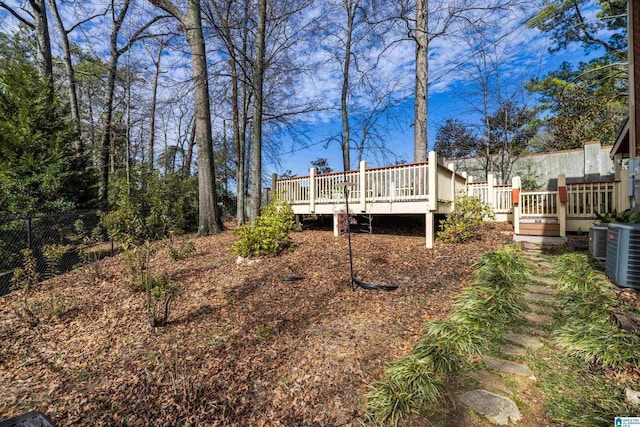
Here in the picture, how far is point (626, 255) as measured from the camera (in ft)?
9.59

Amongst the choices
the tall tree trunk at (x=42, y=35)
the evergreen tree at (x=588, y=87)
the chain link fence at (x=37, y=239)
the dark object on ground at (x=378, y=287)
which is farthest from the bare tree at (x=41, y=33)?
the evergreen tree at (x=588, y=87)

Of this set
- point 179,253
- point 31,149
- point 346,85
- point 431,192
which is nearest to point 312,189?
point 431,192

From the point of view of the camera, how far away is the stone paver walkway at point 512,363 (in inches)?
68.2

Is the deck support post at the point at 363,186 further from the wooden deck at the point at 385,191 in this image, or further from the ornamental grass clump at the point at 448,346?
the ornamental grass clump at the point at 448,346

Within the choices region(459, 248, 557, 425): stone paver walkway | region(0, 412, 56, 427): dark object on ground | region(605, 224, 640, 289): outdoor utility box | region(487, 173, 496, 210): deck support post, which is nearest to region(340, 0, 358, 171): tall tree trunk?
region(487, 173, 496, 210): deck support post

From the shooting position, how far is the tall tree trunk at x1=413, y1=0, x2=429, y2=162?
750 cm

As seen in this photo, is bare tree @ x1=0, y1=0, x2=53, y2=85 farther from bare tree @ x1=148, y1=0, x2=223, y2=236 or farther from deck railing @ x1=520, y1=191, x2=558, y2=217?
deck railing @ x1=520, y1=191, x2=558, y2=217

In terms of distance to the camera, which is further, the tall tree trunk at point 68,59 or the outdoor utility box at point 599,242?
the tall tree trunk at point 68,59

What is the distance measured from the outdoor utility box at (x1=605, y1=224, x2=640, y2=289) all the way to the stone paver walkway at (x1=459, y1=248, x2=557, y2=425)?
2.04 feet

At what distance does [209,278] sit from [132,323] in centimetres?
134

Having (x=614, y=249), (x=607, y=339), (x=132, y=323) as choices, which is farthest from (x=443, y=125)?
(x=132, y=323)

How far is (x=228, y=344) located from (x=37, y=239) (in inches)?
224

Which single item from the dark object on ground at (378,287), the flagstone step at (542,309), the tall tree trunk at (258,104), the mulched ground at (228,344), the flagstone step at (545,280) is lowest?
the mulched ground at (228,344)

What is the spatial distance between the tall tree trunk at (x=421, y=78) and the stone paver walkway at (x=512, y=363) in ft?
16.0
